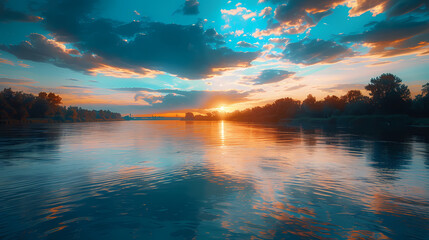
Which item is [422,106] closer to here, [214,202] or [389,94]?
[389,94]

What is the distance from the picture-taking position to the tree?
10556cm

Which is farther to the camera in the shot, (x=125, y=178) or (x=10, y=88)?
(x=10, y=88)

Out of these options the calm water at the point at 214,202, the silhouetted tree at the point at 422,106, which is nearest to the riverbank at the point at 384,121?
the silhouetted tree at the point at 422,106

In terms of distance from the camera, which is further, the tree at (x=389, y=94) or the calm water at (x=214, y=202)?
the tree at (x=389, y=94)

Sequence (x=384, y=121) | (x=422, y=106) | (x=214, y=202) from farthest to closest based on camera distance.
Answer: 1. (x=384, y=121)
2. (x=422, y=106)
3. (x=214, y=202)

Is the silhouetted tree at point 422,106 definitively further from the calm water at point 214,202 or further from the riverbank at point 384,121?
the calm water at point 214,202

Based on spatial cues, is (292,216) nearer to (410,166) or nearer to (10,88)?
(410,166)

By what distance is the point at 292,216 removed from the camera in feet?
22.7

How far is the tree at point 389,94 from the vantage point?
10556 centimetres

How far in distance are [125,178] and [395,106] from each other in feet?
453

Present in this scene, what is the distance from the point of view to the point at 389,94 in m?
109

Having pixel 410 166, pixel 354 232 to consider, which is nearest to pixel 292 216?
pixel 354 232

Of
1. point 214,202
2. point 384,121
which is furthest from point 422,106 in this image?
point 214,202

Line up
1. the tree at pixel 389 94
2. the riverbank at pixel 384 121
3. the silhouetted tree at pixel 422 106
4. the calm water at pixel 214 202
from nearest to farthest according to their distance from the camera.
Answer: the calm water at pixel 214 202
the silhouetted tree at pixel 422 106
the riverbank at pixel 384 121
the tree at pixel 389 94
